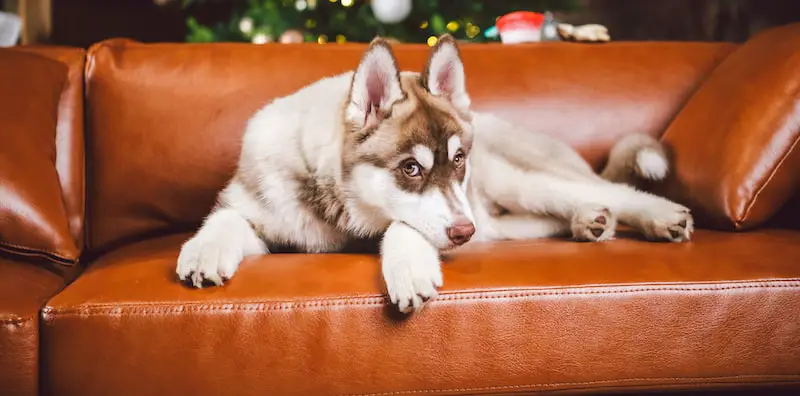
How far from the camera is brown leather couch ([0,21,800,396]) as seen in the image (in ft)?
4.29

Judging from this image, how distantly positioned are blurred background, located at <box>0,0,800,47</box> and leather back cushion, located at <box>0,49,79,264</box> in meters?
1.53

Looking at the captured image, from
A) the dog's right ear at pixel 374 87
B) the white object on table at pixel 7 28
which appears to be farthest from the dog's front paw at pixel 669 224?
the white object on table at pixel 7 28

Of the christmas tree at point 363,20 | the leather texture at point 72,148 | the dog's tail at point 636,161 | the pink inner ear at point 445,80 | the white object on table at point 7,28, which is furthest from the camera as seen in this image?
the christmas tree at point 363,20

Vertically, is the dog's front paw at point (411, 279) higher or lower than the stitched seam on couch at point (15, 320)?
higher

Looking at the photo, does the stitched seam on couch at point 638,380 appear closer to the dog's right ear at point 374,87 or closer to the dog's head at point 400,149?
the dog's head at point 400,149

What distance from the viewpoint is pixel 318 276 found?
142cm

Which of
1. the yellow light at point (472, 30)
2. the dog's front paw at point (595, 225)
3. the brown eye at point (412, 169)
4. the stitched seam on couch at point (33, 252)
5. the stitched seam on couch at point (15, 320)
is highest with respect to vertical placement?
the yellow light at point (472, 30)

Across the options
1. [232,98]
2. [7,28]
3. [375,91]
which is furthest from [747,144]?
[7,28]

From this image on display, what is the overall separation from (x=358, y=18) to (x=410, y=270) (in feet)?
7.94

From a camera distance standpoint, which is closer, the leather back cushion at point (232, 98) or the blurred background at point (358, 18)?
the leather back cushion at point (232, 98)

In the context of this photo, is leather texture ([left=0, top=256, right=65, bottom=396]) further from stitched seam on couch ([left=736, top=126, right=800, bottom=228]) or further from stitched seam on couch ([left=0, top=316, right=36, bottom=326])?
stitched seam on couch ([left=736, top=126, right=800, bottom=228])

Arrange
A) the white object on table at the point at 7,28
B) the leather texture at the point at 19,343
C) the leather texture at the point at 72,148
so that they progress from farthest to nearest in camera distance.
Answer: the white object on table at the point at 7,28 < the leather texture at the point at 72,148 < the leather texture at the point at 19,343

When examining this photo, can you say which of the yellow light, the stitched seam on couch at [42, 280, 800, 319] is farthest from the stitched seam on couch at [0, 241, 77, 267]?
the yellow light

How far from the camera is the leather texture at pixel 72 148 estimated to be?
2.07 meters
